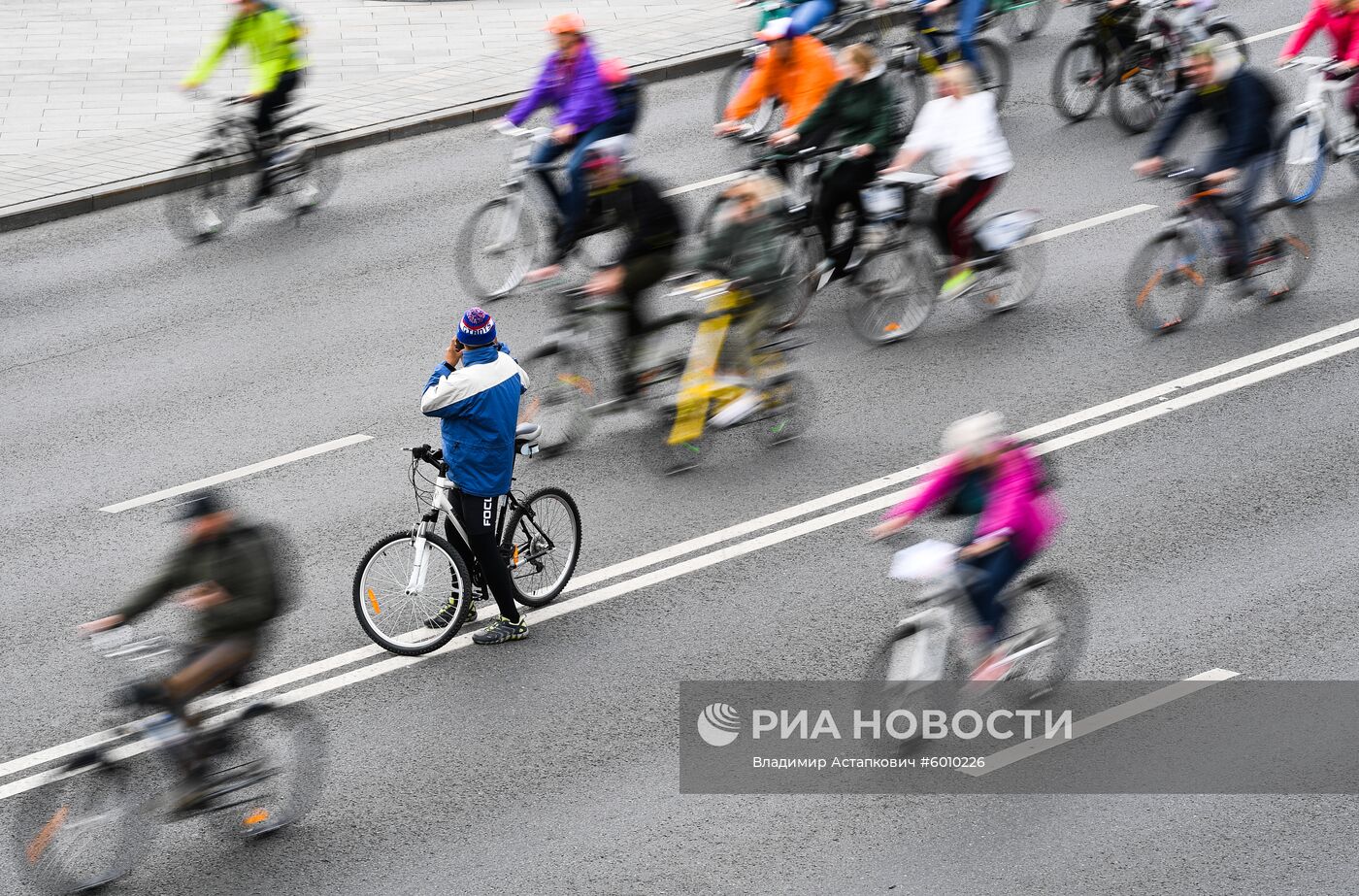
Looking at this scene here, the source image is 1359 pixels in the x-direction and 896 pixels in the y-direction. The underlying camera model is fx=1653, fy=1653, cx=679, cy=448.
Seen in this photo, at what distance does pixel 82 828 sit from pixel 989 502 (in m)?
4.41

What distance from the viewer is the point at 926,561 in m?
7.80

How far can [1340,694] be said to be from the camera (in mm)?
8492

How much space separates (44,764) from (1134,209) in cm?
1070

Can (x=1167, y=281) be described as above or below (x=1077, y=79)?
below

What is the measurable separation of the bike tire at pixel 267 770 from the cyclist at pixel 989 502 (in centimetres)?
291

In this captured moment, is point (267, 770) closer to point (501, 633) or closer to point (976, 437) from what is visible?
point (501, 633)

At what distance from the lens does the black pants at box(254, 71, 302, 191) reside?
15688 mm

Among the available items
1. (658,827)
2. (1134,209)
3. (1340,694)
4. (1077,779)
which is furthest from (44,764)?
(1134,209)

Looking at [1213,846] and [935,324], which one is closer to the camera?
[1213,846]

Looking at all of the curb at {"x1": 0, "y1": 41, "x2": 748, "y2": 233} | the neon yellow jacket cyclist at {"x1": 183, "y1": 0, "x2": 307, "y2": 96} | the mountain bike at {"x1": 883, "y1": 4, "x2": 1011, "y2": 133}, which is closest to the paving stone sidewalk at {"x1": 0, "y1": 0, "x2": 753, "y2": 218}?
the curb at {"x1": 0, "y1": 41, "x2": 748, "y2": 233}

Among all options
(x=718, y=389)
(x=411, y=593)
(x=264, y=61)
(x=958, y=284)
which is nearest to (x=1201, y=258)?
(x=958, y=284)

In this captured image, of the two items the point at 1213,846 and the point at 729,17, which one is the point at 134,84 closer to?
the point at 729,17

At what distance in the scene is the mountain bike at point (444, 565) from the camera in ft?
29.9

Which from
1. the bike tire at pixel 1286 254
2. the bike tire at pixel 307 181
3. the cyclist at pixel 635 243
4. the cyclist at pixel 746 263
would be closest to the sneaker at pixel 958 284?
the cyclist at pixel 746 263
